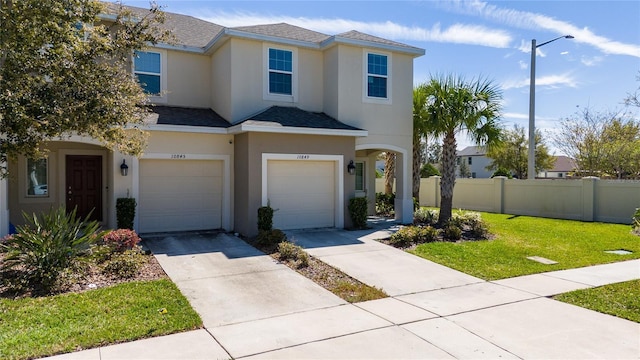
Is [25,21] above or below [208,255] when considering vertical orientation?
above

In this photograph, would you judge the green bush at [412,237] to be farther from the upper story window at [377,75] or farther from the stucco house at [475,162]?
the stucco house at [475,162]

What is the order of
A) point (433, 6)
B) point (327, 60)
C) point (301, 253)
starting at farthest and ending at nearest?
point (327, 60) < point (433, 6) < point (301, 253)

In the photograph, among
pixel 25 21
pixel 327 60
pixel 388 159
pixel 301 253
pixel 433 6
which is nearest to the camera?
pixel 25 21

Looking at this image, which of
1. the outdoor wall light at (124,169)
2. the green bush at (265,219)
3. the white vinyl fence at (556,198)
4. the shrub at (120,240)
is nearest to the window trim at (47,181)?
the outdoor wall light at (124,169)

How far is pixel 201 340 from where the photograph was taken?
5344 mm

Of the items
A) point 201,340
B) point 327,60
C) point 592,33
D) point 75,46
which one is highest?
point 592,33

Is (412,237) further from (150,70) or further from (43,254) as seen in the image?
(150,70)

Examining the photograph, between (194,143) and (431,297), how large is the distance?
837 cm

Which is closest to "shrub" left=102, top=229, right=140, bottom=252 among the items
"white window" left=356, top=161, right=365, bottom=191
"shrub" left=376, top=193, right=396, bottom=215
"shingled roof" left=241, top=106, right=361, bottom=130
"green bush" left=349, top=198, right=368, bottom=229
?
"shingled roof" left=241, top=106, right=361, bottom=130

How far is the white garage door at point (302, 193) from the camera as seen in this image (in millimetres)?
12914

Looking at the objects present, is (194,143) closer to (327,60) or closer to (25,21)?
(327,60)

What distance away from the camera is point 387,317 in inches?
244

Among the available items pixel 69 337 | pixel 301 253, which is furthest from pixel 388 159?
pixel 69 337

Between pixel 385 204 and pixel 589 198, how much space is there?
781 cm
